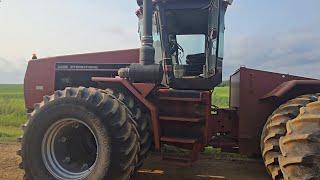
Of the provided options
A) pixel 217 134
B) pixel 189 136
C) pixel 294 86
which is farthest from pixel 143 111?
pixel 294 86

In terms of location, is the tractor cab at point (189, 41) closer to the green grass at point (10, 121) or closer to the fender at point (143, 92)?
the fender at point (143, 92)

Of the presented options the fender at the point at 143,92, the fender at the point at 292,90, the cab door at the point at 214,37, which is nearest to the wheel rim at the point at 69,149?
the fender at the point at 143,92

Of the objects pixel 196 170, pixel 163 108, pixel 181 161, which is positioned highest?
pixel 163 108

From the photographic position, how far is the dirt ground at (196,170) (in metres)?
7.64

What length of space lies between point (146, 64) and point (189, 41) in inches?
36.7

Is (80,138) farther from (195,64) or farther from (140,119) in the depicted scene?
(195,64)

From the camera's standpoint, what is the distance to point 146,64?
23.1 ft

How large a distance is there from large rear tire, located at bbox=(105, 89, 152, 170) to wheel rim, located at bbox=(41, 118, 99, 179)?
2.23 ft

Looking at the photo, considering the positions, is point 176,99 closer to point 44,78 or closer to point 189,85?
point 189,85

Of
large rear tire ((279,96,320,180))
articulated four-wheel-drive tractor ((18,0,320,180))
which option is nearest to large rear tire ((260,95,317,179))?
articulated four-wheel-drive tractor ((18,0,320,180))

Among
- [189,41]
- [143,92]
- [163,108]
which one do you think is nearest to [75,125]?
[143,92]

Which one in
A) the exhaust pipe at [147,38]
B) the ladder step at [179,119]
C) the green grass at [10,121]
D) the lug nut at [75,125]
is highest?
the exhaust pipe at [147,38]

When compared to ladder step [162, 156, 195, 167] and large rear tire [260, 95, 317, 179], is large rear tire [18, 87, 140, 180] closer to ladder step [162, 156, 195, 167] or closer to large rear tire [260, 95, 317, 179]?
ladder step [162, 156, 195, 167]

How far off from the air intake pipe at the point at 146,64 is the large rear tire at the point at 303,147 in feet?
7.94
